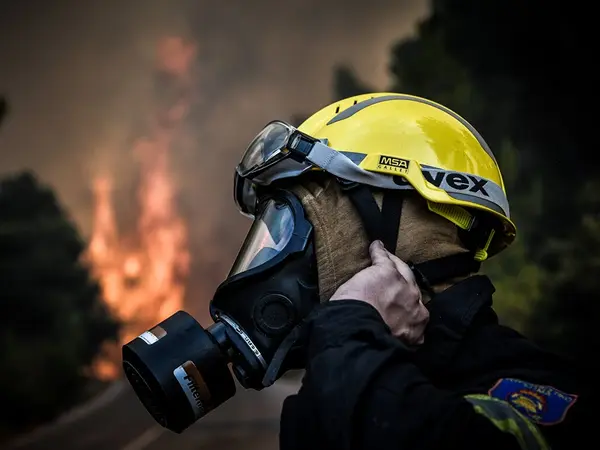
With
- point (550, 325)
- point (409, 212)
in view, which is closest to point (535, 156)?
point (550, 325)

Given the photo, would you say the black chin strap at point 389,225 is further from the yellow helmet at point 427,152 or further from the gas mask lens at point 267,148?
the gas mask lens at point 267,148

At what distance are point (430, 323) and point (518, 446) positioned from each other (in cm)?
49

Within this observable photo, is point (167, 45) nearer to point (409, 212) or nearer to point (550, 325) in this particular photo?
point (550, 325)

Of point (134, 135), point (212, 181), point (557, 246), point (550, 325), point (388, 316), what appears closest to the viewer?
point (388, 316)

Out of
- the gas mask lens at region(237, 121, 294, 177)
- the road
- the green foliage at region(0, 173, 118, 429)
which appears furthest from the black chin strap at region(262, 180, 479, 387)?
the green foliage at region(0, 173, 118, 429)

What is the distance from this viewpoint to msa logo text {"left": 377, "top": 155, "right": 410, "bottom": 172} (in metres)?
2.17

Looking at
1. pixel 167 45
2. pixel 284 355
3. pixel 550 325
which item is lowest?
pixel 550 325

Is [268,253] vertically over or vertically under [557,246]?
over

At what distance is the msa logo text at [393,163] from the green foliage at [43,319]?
14.4 m

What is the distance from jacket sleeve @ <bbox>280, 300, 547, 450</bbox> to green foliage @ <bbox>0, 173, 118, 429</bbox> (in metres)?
14.6

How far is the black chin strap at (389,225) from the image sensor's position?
2094 mm

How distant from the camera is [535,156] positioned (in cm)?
1560

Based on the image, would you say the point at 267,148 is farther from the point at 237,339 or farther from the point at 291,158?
the point at 237,339

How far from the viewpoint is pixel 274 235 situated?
83.3 inches
